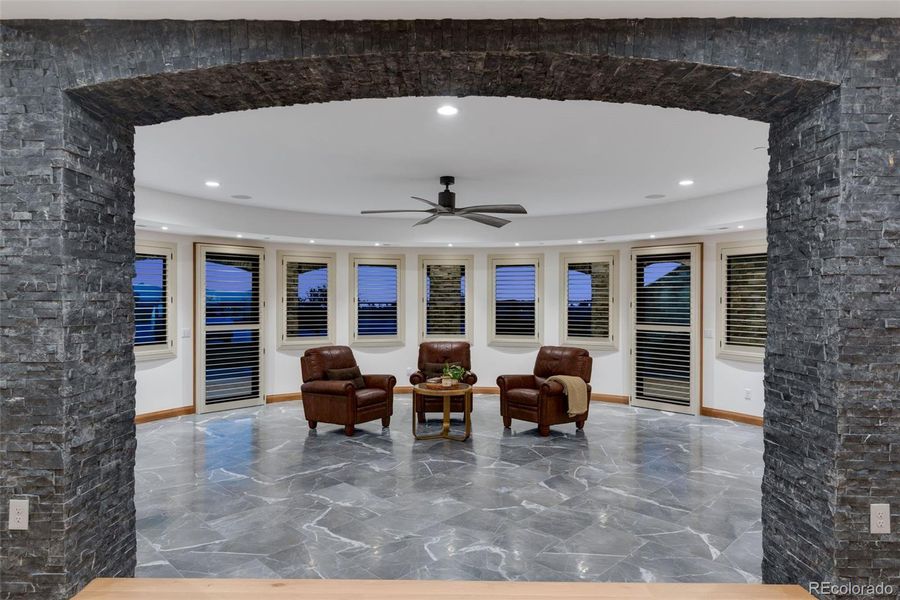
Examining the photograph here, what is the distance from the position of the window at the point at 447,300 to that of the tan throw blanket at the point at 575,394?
104 inches

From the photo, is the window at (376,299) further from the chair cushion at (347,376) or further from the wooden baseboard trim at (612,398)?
the wooden baseboard trim at (612,398)

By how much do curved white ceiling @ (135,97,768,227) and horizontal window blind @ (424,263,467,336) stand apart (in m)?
2.44

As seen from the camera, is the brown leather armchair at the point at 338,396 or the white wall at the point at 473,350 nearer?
the brown leather armchair at the point at 338,396

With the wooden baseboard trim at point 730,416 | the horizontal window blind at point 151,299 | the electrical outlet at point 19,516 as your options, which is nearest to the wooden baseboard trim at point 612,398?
the wooden baseboard trim at point 730,416

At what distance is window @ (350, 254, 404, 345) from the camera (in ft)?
25.4

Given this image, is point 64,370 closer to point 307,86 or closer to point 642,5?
point 307,86

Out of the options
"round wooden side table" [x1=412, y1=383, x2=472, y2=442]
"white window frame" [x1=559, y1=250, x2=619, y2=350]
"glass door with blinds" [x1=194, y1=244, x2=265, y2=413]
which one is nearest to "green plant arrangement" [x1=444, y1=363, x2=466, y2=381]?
"round wooden side table" [x1=412, y1=383, x2=472, y2=442]

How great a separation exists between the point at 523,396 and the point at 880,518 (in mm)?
4071

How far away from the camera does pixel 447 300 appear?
7996 millimetres

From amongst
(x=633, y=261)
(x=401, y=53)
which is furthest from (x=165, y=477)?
(x=633, y=261)

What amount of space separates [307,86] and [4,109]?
3.38ft

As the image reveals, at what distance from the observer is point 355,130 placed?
3.30 meters

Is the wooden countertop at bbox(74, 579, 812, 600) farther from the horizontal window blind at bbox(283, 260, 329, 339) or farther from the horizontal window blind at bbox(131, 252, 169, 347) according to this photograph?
the horizontal window blind at bbox(283, 260, 329, 339)

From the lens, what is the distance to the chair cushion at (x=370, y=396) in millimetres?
5535
